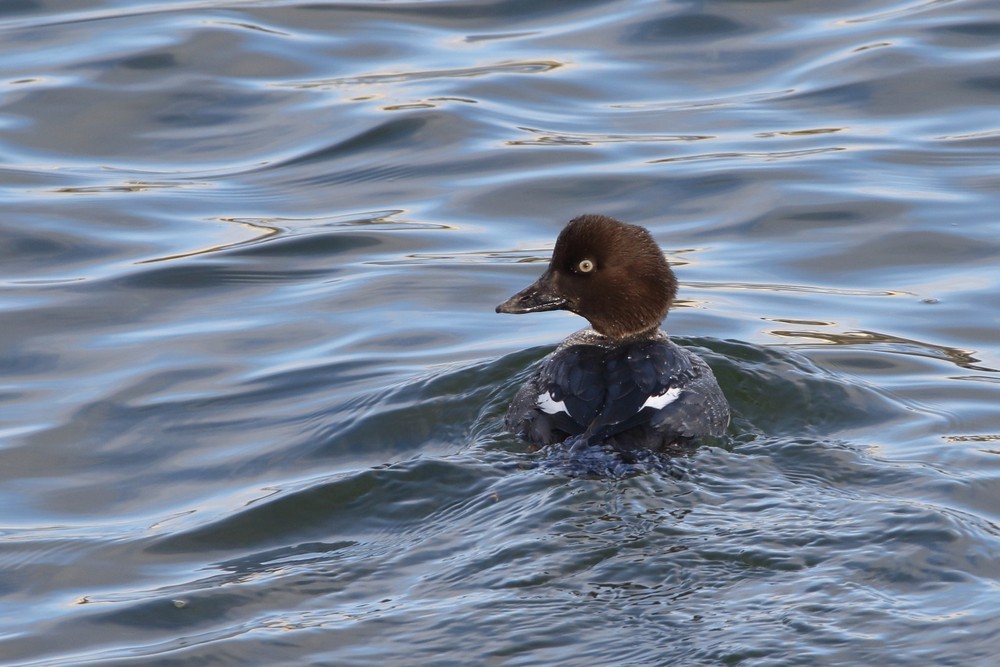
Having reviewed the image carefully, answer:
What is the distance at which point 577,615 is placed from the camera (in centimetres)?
502

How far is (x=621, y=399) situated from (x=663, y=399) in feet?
0.70

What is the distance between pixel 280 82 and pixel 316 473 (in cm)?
→ 716

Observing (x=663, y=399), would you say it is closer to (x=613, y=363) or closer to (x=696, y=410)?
(x=696, y=410)

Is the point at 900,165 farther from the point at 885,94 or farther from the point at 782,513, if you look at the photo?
the point at 782,513

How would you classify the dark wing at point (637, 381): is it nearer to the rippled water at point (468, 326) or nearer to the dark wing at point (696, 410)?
the dark wing at point (696, 410)

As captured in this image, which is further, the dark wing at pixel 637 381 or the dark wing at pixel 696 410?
the dark wing at pixel 696 410

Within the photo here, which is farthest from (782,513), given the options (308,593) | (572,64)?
(572,64)

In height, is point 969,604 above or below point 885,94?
below

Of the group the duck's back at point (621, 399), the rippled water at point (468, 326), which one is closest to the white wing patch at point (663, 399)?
the duck's back at point (621, 399)

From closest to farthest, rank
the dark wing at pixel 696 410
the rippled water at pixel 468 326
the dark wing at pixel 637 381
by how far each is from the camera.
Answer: the rippled water at pixel 468 326 < the dark wing at pixel 637 381 < the dark wing at pixel 696 410

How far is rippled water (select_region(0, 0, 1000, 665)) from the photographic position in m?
5.28

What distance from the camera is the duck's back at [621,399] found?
6582 mm

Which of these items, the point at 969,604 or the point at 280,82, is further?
the point at 280,82

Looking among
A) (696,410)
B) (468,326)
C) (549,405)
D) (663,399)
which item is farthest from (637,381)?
(468,326)
